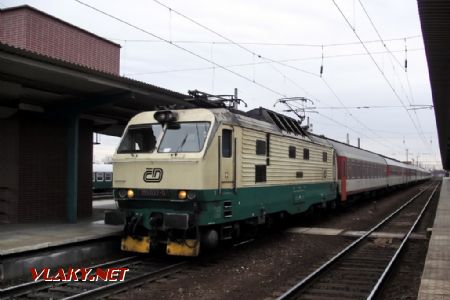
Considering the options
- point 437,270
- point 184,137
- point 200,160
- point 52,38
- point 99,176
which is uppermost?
point 52,38

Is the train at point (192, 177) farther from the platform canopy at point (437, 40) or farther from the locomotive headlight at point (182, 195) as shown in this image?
the platform canopy at point (437, 40)

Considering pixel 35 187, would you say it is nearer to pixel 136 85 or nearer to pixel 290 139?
pixel 136 85

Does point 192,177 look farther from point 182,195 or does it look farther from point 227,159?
point 227,159

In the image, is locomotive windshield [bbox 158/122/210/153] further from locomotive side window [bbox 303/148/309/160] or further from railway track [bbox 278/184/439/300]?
locomotive side window [bbox 303/148/309/160]

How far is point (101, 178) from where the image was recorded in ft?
111

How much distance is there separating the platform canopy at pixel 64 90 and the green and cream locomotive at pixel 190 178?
5.01 ft

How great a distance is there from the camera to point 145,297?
23.6 feet

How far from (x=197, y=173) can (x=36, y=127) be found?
20.8ft

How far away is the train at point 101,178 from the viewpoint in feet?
109

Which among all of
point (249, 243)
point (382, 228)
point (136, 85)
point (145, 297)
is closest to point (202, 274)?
point (145, 297)

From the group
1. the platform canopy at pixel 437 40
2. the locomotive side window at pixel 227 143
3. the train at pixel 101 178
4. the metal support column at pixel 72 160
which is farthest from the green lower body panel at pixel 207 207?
the train at pixel 101 178

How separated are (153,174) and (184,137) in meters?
0.94

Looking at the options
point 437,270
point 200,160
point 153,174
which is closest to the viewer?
point 437,270

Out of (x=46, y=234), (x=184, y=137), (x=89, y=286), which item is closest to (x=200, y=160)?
(x=184, y=137)
